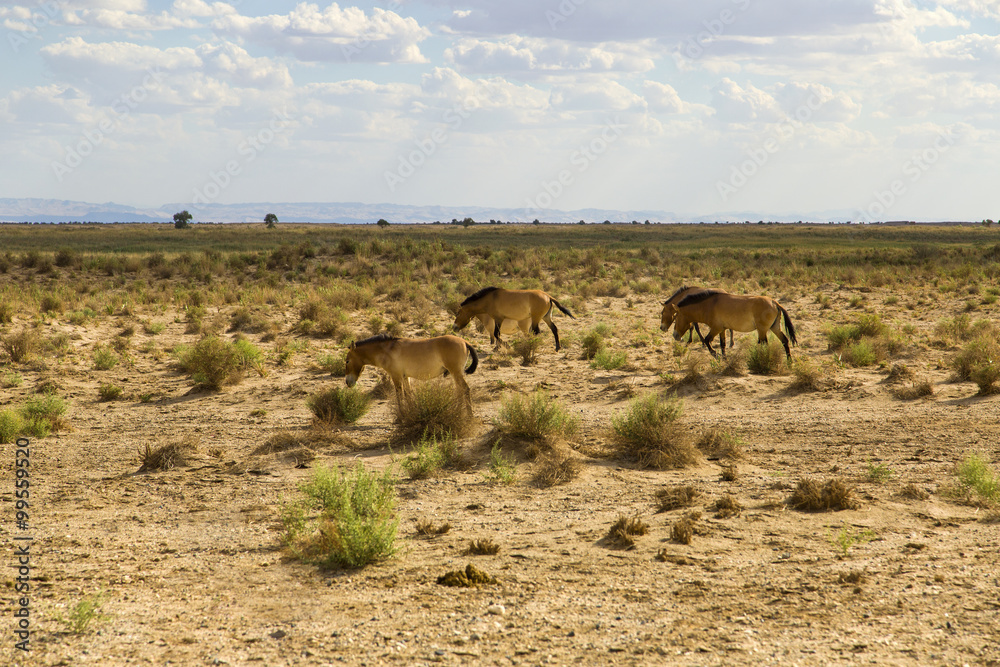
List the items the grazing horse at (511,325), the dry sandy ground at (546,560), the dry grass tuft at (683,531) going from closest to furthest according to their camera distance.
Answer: the dry sandy ground at (546,560), the dry grass tuft at (683,531), the grazing horse at (511,325)

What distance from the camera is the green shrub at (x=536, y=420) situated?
9.59 metres

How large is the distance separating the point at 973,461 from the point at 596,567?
162 inches

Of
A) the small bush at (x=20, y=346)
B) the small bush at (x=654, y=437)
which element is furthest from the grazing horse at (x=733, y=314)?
the small bush at (x=20, y=346)

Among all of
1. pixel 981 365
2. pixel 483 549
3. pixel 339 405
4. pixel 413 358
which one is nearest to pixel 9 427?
pixel 339 405

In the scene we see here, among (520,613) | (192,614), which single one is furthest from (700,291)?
(192,614)

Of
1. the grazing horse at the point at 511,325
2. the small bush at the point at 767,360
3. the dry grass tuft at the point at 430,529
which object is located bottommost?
the dry grass tuft at the point at 430,529

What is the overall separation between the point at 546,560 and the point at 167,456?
5.27 metres

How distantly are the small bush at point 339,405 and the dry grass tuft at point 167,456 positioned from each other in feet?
6.45

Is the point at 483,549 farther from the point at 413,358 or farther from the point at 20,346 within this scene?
the point at 20,346

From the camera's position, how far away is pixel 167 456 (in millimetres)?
9180

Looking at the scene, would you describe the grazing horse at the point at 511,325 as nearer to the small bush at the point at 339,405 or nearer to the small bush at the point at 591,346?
the small bush at the point at 591,346

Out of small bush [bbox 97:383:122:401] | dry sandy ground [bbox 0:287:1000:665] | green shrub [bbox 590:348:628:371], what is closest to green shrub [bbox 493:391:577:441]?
dry sandy ground [bbox 0:287:1000:665]

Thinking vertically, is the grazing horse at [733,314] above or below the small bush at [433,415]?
above

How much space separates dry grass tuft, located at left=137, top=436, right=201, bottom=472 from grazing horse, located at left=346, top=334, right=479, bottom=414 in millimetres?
2262
